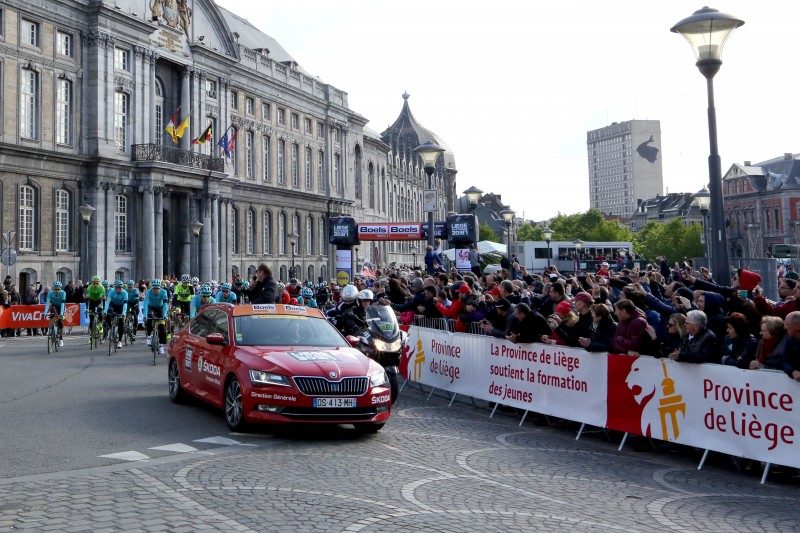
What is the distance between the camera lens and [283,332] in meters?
11.4

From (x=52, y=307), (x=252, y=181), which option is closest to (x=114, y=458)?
(x=52, y=307)

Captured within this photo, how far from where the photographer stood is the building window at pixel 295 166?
65.9 metres

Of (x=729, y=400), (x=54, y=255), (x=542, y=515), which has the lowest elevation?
(x=542, y=515)

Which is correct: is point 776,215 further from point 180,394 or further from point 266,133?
point 180,394

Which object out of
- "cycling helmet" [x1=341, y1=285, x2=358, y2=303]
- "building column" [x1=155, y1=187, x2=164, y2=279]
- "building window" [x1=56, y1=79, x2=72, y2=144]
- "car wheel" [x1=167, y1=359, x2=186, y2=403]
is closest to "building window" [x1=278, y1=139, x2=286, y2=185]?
"building column" [x1=155, y1=187, x2=164, y2=279]

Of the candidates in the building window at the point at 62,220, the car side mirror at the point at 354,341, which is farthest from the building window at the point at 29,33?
the car side mirror at the point at 354,341

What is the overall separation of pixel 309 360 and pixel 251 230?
51117mm

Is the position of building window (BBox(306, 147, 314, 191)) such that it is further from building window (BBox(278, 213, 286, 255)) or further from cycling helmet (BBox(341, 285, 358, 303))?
cycling helmet (BBox(341, 285, 358, 303))

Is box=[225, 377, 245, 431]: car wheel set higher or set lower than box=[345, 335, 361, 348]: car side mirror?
lower

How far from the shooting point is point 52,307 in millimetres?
22578

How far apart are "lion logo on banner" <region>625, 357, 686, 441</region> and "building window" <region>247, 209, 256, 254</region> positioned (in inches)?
2015

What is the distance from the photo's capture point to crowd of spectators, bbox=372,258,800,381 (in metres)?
9.18

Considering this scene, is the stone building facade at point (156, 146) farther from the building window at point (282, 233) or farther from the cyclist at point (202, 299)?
the cyclist at point (202, 299)

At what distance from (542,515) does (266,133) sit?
188 ft
